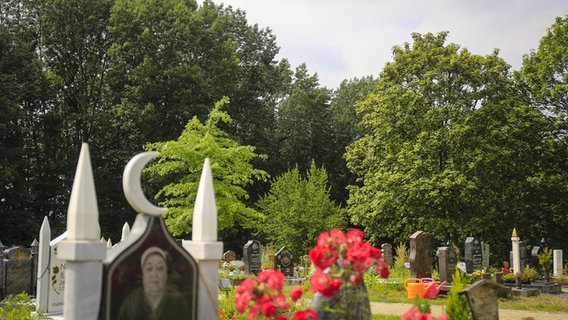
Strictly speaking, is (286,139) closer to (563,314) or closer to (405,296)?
(405,296)

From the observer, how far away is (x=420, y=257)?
742 inches

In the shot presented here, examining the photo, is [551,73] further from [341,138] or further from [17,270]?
[17,270]

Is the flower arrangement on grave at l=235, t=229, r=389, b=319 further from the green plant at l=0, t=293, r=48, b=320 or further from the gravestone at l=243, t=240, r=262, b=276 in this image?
the gravestone at l=243, t=240, r=262, b=276

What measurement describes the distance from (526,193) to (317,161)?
17899mm

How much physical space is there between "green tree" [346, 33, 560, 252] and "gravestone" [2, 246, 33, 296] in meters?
16.9

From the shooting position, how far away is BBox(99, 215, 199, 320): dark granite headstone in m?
6.01

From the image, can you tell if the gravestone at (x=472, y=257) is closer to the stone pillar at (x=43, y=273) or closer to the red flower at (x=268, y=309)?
the stone pillar at (x=43, y=273)

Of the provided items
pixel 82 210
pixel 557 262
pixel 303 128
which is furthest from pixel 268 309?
pixel 303 128

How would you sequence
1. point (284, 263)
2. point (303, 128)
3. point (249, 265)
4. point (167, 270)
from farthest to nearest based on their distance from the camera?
point (303, 128) → point (284, 263) → point (249, 265) → point (167, 270)

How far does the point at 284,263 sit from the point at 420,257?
6.33 metres

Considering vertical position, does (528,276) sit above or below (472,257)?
below

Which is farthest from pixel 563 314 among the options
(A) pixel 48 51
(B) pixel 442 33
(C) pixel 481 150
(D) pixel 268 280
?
(A) pixel 48 51

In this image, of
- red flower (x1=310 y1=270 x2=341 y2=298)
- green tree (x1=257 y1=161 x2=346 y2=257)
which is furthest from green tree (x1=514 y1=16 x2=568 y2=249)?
red flower (x1=310 y1=270 x2=341 y2=298)

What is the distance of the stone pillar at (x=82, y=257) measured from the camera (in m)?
5.77
